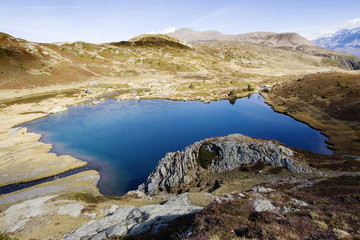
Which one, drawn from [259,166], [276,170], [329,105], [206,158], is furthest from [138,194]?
[329,105]

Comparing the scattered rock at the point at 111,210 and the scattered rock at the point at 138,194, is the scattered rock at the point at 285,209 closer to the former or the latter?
the scattered rock at the point at 111,210

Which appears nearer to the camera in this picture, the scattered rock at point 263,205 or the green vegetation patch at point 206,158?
the scattered rock at point 263,205

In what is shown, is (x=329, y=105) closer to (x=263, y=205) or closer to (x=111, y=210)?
(x=263, y=205)

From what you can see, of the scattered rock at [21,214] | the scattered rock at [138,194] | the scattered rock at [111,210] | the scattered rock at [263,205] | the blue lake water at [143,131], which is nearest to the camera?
the scattered rock at [263,205]

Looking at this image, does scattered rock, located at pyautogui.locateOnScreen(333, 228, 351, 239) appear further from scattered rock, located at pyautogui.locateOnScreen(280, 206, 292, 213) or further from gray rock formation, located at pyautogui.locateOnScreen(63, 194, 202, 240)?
gray rock formation, located at pyautogui.locateOnScreen(63, 194, 202, 240)

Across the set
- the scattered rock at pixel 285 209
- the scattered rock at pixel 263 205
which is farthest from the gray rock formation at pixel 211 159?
the scattered rock at pixel 285 209

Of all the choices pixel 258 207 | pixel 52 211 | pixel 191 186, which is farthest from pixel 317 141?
pixel 52 211

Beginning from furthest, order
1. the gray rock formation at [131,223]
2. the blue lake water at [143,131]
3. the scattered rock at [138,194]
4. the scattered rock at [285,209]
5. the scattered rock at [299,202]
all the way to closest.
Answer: the blue lake water at [143,131] < the scattered rock at [138,194] < the scattered rock at [299,202] < the gray rock formation at [131,223] < the scattered rock at [285,209]

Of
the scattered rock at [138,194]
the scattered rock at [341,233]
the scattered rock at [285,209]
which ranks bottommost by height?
the scattered rock at [138,194]

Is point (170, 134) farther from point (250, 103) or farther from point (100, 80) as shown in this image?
point (100, 80)
